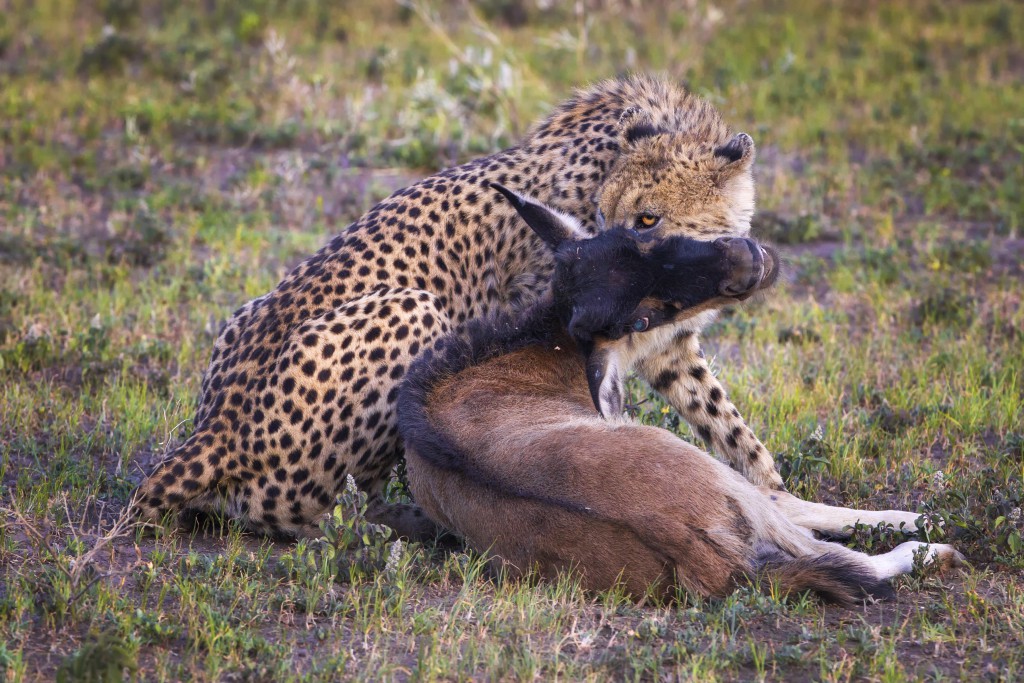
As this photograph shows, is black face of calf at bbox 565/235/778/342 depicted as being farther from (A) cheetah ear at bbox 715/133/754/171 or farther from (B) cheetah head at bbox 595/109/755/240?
(A) cheetah ear at bbox 715/133/754/171

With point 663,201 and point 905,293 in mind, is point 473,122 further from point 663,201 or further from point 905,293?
point 663,201

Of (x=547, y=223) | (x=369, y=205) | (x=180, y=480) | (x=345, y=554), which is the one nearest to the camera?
(x=345, y=554)

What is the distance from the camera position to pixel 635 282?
4781mm

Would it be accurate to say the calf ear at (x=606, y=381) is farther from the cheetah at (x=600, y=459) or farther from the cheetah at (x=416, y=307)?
the cheetah at (x=416, y=307)

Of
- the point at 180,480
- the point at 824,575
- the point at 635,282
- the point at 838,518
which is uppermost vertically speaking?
the point at 635,282

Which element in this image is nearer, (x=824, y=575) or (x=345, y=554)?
(x=824, y=575)

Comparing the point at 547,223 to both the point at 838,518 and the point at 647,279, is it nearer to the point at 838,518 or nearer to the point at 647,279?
the point at 647,279

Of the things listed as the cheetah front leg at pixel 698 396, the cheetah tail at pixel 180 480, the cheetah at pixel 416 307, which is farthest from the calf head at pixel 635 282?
the cheetah tail at pixel 180 480

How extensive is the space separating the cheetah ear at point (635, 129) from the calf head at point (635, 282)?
0.72 metres

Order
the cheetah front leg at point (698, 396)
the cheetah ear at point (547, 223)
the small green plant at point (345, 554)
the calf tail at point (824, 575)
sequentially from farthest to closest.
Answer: the cheetah front leg at point (698, 396) → the cheetah ear at point (547, 223) → the small green plant at point (345, 554) → the calf tail at point (824, 575)

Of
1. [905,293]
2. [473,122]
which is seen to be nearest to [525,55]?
[473,122]

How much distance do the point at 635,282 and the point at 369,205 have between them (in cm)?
445

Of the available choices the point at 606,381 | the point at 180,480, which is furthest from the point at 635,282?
the point at 180,480

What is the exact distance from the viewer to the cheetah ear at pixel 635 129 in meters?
5.51
